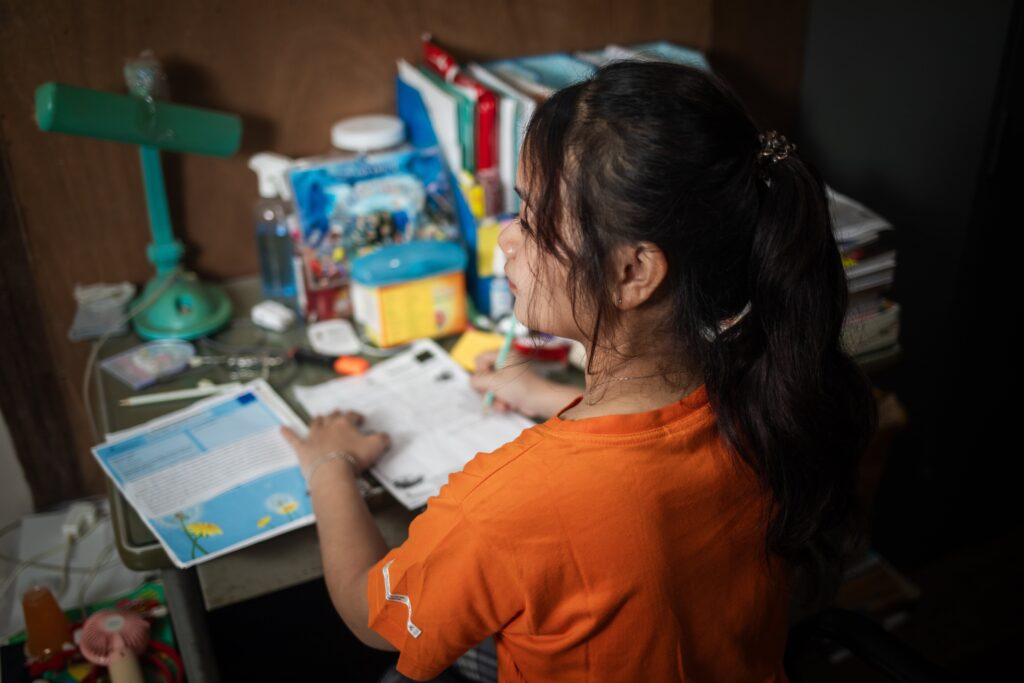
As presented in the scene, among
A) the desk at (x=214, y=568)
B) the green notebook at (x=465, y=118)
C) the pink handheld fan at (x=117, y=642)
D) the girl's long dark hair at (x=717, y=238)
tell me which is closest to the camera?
the girl's long dark hair at (x=717, y=238)

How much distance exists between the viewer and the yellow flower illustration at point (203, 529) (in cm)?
106

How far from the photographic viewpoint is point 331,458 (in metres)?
1.12

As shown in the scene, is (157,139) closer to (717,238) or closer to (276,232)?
(276,232)

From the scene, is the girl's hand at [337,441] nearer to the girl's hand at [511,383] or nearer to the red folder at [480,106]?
the girl's hand at [511,383]

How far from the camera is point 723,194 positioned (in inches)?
30.3

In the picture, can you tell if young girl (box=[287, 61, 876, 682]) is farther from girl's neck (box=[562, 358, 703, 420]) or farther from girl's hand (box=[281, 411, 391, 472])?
girl's hand (box=[281, 411, 391, 472])

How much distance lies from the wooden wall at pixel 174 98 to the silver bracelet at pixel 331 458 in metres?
0.59

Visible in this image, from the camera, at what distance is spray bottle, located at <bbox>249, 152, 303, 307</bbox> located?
1468 millimetres

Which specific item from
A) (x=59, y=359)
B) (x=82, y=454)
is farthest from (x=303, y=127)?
(x=82, y=454)

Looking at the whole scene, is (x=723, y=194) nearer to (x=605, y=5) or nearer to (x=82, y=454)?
(x=605, y=5)

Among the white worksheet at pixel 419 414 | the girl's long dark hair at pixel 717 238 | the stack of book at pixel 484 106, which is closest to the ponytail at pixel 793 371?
the girl's long dark hair at pixel 717 238

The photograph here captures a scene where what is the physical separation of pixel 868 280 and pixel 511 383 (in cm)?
62

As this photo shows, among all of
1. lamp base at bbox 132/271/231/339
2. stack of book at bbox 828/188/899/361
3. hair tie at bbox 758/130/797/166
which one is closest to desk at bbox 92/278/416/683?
lamp base at bbox 132/271/231/339

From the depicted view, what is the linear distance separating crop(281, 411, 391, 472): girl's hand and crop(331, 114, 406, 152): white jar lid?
494mm
